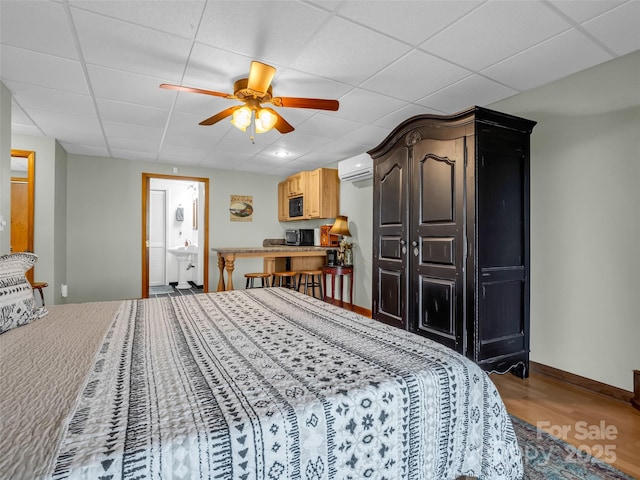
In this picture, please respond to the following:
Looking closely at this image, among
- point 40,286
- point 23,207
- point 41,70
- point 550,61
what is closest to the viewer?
point 550,61

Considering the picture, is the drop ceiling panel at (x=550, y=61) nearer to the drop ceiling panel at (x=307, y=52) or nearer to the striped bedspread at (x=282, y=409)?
the drop ceiling panel at (x=307, y=52)

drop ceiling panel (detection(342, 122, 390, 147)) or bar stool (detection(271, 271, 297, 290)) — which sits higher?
drop ceiling panel (detection(342, 122, 390, 147))

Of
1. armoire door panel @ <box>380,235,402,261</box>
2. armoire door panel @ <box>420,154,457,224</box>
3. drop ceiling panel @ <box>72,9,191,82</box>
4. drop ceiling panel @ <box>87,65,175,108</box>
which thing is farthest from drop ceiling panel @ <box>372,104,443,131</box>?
drop ceiling panel @ <box>87,65,175,108</box>

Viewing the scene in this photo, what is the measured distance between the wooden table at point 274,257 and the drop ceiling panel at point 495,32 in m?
3.39

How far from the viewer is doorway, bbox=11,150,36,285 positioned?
379 cm

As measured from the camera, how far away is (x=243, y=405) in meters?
0.86

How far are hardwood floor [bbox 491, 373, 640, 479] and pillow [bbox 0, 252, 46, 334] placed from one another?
2.87 m

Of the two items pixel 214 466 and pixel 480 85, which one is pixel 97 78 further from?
pixel 480 85

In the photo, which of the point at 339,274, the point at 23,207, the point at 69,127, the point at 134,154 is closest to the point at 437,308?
the point at 339,274

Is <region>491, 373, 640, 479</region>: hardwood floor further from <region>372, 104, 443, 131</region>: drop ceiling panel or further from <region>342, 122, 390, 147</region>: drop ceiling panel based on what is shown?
<region>342, 122, 390, 147</region>: drop ceiling panel

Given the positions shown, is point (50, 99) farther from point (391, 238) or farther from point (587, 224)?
point (587, 224)

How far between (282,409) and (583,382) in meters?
2.68

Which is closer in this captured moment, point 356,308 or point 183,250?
point 356,308

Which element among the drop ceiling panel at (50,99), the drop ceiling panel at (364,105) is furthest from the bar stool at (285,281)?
the drop ceiling panel at (50,99)
